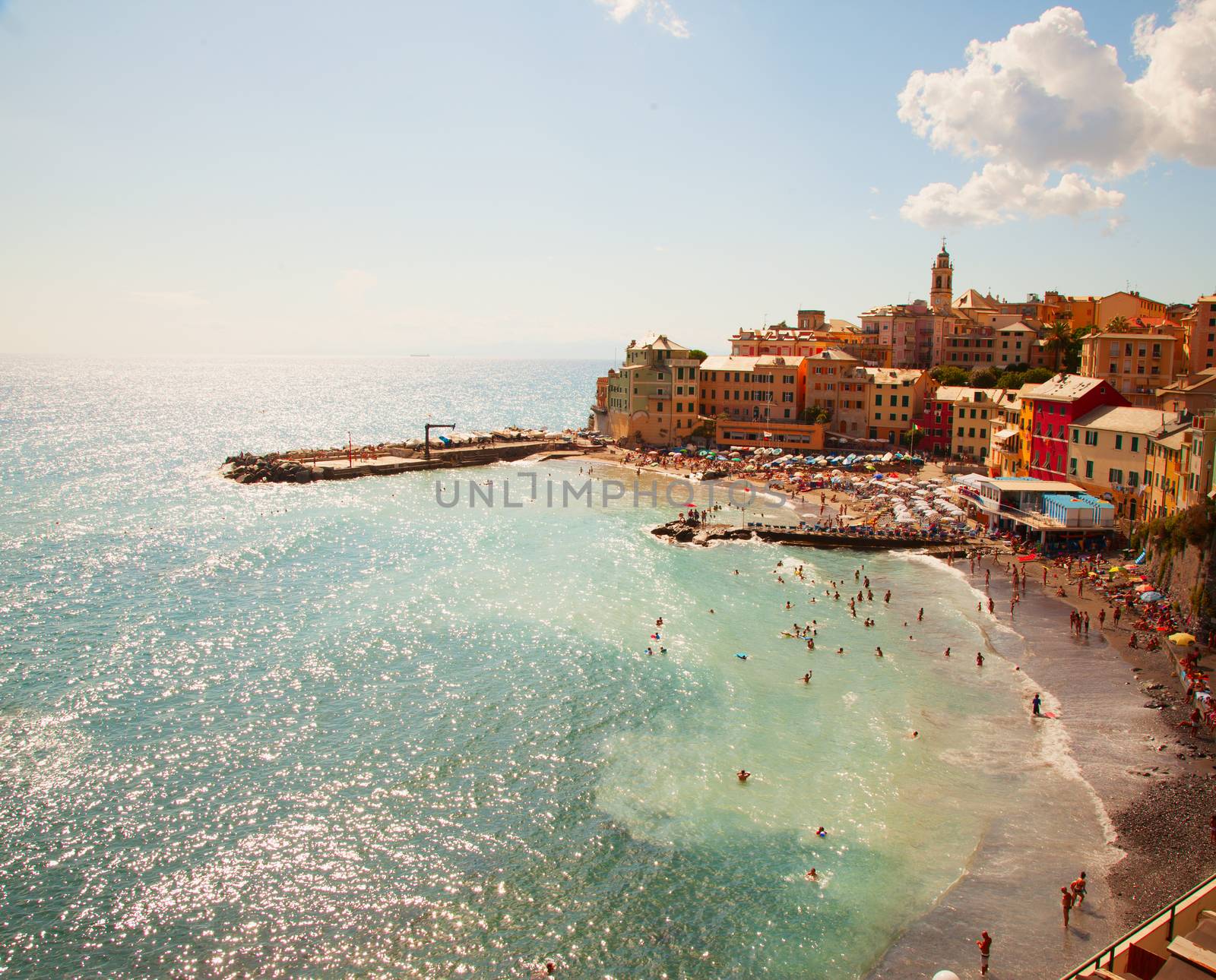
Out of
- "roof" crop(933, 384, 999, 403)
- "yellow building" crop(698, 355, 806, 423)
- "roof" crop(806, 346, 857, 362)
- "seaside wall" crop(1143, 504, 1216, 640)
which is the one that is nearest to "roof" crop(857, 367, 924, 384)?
"roof" crop(806, 346, 857, 362)

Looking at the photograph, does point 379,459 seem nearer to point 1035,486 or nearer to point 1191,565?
point 1035,486

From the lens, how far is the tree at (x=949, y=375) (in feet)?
364

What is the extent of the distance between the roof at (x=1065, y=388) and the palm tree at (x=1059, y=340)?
44.3 m

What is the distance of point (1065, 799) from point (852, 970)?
1247 cm

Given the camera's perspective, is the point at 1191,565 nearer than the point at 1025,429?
Yes

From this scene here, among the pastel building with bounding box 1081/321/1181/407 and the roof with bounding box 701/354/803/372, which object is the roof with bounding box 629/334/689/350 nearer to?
the roof with bounding box 701/354/803/372

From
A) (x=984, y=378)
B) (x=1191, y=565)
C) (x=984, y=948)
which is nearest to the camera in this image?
(x=984, y=948)

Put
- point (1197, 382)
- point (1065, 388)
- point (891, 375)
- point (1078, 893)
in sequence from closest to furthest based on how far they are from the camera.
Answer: point (1078, 893), point (1197, 382), point (1065, 388), point (891, 375)

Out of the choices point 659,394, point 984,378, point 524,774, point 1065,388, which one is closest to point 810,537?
point 1065,388

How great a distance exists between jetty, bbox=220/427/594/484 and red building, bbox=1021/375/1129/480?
5835 cm

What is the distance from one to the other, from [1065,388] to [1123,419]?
8.02 m

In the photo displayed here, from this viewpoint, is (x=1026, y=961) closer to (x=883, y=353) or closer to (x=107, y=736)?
(x=107, y=736)

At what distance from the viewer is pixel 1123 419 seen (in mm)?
63281

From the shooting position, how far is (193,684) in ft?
136
